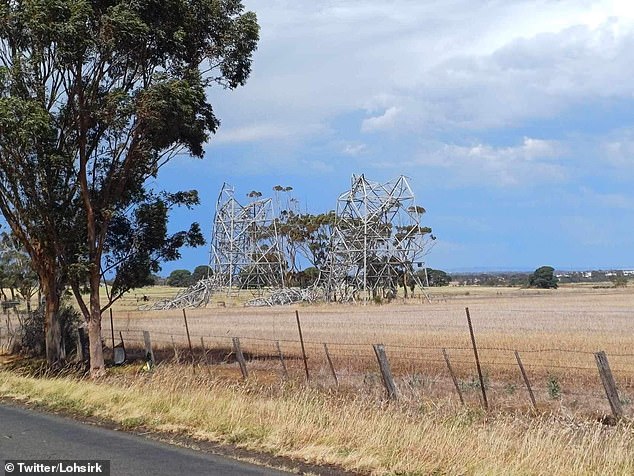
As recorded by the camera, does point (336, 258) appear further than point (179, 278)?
No

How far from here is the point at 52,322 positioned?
2323 cm

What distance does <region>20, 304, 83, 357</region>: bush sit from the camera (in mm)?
26766

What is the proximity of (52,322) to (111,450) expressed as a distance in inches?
573

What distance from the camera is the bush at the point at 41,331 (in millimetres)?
26766

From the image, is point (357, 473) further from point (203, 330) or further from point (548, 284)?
point (548, 284)

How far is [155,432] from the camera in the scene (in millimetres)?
11234

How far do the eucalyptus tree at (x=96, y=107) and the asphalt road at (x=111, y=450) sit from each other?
8.36m

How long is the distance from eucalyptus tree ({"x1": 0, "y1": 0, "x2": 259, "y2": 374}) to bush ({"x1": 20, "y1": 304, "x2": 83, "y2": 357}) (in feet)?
15.3

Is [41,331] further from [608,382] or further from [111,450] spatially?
[608,382]

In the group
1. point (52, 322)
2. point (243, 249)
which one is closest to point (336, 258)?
point (243, 249)

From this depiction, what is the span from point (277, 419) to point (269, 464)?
5.81 feet

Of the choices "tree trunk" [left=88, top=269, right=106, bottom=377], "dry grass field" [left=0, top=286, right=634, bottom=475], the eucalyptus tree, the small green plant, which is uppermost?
the eucalyptus tree

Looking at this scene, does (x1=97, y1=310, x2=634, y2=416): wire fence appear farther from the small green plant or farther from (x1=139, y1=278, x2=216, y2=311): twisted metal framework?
(x1=139, y1=278, x2=216, y2=311): twisted metal framework

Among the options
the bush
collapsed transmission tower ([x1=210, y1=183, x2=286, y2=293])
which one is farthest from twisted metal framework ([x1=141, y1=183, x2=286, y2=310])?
the bush
